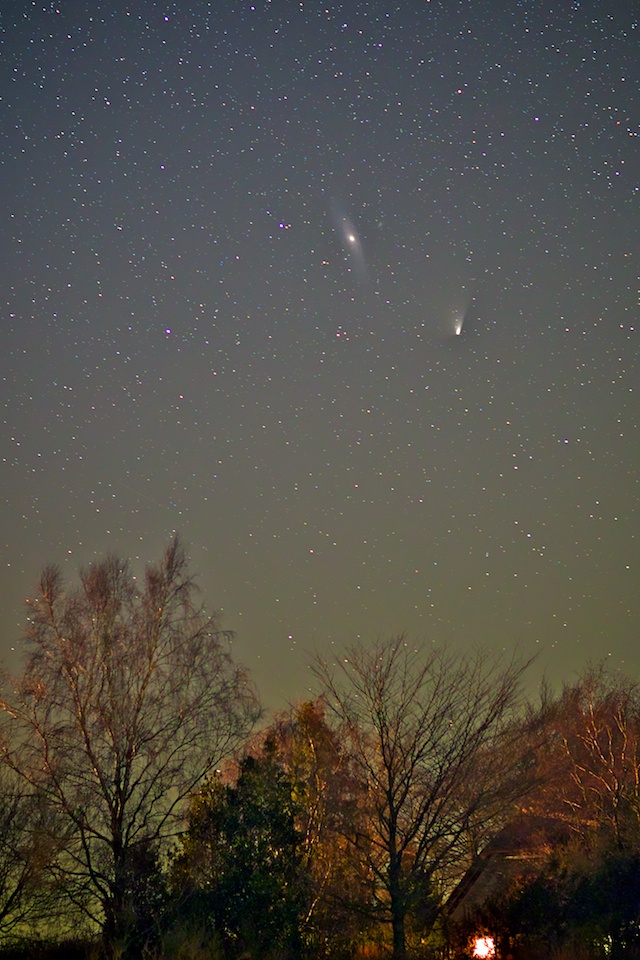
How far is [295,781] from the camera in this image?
16.9 m

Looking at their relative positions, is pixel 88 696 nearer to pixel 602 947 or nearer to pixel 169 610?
pixel 169 610

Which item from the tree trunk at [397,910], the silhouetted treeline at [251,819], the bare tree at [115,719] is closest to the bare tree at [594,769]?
the silhouetted treeline at [251,819]

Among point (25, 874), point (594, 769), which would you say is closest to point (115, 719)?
point (25, 874)

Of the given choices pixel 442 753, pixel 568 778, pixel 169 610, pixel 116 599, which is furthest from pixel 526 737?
pixel 116 599

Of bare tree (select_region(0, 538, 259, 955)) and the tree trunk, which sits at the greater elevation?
bare tree (select_region(0, 538, 259, 955))

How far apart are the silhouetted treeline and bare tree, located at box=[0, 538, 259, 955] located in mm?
43

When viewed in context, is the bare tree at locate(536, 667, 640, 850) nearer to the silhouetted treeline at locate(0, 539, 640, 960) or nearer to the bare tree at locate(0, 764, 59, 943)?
the silhouetted treeline at locate(0, 539, 640, 960)

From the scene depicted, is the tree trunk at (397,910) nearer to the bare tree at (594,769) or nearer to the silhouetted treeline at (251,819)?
the silhouetted treeline at (251,819)

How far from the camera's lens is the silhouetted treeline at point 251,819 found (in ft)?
49.5

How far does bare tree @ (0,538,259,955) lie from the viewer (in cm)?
1599

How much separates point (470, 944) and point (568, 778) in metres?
6.61

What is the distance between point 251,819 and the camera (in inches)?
627

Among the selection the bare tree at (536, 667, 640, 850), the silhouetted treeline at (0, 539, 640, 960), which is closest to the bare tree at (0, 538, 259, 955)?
the silhouetted treeline at (0, 539, 640, 960)

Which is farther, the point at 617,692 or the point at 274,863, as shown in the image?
the point at 617,692
